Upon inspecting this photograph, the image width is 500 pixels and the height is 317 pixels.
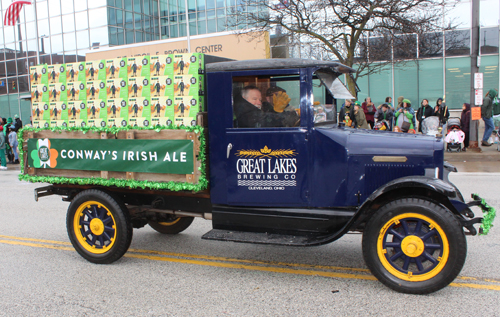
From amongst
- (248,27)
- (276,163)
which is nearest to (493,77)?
(248,27)

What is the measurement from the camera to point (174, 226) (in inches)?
230

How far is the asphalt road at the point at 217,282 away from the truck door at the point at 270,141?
2.61 feet

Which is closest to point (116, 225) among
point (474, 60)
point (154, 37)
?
point (474, 60)

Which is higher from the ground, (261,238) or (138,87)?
(138,87)

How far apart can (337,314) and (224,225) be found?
1.55m

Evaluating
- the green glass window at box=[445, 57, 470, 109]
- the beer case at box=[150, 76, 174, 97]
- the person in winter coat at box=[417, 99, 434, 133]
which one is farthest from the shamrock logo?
the green glass window at box=[445, 57, 470, 109]

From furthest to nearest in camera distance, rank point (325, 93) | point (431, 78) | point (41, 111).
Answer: point (431, 78) < point (41, 111) < point (325, 93)

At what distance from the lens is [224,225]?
14.7ft

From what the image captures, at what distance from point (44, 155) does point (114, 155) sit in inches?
40.2

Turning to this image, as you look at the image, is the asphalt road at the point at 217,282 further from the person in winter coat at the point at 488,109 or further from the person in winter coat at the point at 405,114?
the person in winter coat at the point at 488,109

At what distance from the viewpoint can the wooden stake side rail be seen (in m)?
4.31

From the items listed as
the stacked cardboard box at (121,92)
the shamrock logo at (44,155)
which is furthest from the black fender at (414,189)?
the shamrock logo at (44,155)

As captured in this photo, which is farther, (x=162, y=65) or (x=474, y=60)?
(x=474, y=60)

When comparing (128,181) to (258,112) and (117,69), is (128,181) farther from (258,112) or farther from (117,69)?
(258,112)
